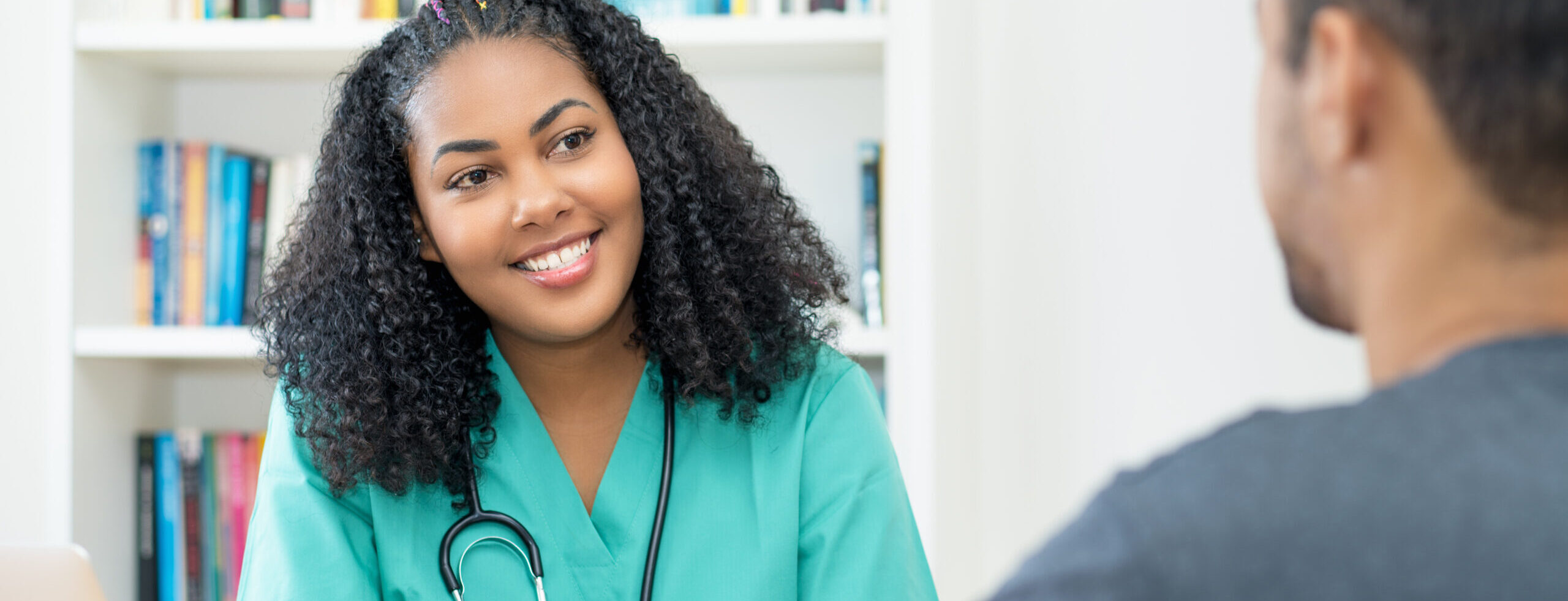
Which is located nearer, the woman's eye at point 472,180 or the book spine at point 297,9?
the woman's eye at point 472,180

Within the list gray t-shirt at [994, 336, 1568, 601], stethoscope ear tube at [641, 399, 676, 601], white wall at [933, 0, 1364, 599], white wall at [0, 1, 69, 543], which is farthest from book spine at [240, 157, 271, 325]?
gray t-shirt at [994, 336, 1568, 601]

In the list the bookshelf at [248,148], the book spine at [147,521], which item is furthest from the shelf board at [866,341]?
the book spine at [147,521]

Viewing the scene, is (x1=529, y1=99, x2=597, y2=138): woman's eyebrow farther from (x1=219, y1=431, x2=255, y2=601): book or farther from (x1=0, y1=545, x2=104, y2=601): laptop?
(x1=219, y1=431, x2=255, y2=601): book

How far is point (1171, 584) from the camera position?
37 centimetres

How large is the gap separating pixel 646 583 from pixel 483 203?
370 millimetres

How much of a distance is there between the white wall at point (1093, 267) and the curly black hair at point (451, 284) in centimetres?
36

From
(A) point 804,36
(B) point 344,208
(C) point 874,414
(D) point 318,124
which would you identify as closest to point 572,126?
(B) point 344,208

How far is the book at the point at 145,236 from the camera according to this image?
1.54 meters

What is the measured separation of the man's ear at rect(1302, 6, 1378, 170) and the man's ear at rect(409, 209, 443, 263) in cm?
84

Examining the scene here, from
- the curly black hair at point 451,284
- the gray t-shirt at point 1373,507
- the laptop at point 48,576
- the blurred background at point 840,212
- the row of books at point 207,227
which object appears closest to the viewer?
the gray t-shirt at point 1373,507

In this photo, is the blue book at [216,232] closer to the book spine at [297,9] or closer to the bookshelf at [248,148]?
the bookshelf at [248,148]

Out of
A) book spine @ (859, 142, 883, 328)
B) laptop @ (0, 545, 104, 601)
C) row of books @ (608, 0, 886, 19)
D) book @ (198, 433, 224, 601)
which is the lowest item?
book @ (198, 433, 224, 601)

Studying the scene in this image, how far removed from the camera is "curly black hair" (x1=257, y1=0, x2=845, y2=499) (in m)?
1.01

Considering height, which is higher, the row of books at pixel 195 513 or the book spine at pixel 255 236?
the book spine at pixel 255 236
